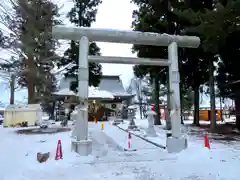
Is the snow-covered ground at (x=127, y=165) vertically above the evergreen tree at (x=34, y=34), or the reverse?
the evergreen tree at (x=34, y=34)

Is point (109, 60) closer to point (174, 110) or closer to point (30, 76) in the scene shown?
point (174, 110)

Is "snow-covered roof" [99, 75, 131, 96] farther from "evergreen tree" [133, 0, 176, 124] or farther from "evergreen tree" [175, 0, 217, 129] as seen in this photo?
"evergreen tree" [133, 0, 176, 124]

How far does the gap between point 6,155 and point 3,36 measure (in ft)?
42.6

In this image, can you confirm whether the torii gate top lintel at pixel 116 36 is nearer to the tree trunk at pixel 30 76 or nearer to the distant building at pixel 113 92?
the tree trunk at pixel 30 76

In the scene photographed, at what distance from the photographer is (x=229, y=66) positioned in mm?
17000

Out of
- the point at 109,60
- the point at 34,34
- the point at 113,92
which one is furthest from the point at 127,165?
the point at 113,92

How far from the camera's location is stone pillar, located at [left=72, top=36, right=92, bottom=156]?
7800 millimetres

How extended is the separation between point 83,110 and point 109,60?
85.6 inches

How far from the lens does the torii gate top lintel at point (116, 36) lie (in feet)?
26.4

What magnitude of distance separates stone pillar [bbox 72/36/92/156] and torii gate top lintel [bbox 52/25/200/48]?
296 mm

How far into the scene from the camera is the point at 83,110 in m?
8.11

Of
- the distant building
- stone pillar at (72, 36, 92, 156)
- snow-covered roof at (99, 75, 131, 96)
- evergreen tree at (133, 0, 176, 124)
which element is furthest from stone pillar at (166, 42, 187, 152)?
snow-covered roof at (99, 75, 131, 96)

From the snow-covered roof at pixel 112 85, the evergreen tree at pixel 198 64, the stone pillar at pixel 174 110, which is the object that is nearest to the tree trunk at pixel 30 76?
the evergreen tree at pixel 198 64

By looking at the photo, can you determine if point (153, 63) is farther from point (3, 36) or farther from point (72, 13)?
point (72, 13)
